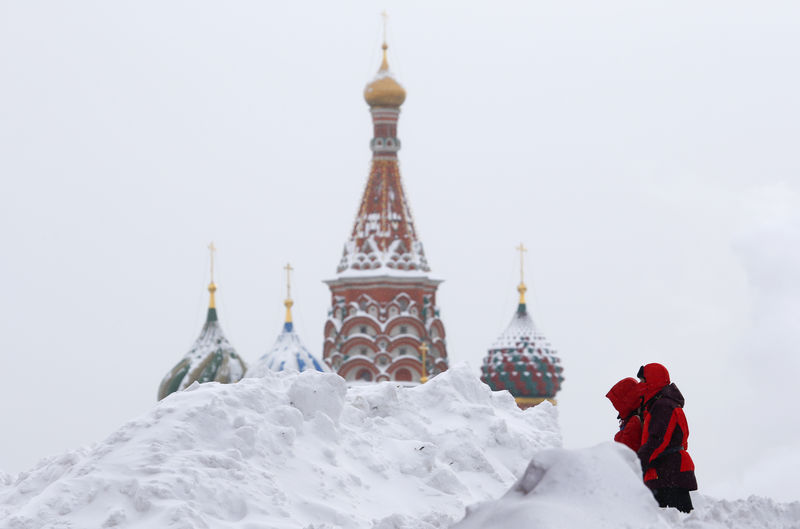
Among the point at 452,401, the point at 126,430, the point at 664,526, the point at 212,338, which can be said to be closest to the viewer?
the point at 664,526

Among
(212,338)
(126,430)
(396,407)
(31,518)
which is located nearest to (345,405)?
(396,407)

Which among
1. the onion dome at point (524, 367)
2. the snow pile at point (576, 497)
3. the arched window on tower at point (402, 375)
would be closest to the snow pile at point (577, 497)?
the snow pile at point (576, 497)

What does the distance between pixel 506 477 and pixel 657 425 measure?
81.8 inches

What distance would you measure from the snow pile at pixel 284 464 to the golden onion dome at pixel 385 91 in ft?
125

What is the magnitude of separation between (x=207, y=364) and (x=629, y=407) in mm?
37486

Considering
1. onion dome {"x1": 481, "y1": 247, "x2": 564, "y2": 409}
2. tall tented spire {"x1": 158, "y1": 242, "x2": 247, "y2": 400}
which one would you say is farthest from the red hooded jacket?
onion dome {"x1": 481, "y1": 247, "x2": 564, "y2": 409}

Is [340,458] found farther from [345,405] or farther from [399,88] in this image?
[399,88]

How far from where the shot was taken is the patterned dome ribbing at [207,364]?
1784 inches

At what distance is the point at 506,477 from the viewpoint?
10.6m

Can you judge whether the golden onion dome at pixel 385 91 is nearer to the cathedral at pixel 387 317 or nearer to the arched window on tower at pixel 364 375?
the cathedral at pixel 387 317

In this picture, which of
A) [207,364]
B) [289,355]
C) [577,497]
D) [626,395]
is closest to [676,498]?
[626,395]

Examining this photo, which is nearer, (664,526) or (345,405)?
(664,526)

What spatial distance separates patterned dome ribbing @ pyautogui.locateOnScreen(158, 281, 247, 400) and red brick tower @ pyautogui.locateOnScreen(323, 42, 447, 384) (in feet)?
9.61

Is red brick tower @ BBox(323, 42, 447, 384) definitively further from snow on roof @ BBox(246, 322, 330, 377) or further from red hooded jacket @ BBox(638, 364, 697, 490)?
red hooded jacket @ BBox(638, 364, 697, 490)
